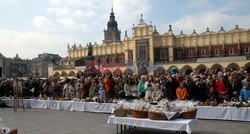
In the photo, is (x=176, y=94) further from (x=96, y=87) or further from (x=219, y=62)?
(x=219, y=62)

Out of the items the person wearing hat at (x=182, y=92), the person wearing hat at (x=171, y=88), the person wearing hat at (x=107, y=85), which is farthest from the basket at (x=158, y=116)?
the person wearing hat at (x=107, y=85)

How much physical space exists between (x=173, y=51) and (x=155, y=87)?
134 feet

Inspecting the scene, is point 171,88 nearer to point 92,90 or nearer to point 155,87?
point 155,87

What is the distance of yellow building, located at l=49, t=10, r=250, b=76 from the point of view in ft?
140

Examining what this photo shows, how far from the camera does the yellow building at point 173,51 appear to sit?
42.8m

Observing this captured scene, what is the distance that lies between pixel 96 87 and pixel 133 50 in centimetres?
4005

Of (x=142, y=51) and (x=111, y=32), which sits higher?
(x=111, y=32)

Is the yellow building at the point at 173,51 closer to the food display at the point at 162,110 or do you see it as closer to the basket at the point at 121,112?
the food display at the point at 162,110

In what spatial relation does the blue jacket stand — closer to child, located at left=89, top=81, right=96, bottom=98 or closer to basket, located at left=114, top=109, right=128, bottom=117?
basket, located at left=114, top=109, right=128, bottom=117

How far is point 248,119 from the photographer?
26.9 ft

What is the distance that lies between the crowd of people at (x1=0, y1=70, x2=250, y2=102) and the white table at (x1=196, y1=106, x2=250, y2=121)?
78cm

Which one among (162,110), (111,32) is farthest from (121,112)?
(111,32)

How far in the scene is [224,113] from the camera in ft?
28.5

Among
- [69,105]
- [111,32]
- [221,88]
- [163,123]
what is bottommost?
[69,105]
